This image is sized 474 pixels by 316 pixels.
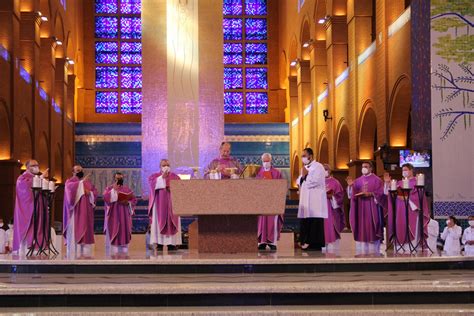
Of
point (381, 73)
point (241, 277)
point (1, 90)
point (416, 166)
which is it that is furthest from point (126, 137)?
point (241, 277)

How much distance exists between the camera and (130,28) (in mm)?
42375

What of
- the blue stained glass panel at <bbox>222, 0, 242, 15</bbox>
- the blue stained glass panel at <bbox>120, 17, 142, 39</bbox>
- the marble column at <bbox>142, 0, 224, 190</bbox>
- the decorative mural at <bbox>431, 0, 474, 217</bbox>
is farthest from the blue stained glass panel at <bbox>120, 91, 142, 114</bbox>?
the decorative mural at <bbox>431, 0, 474, 217</bbox>

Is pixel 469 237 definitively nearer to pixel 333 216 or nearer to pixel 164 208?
pixel 333 216

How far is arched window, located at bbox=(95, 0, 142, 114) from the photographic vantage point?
41.6m

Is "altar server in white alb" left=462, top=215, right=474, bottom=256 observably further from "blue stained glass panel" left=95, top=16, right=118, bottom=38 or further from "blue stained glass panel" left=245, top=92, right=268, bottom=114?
"blue stained glass panel" left=95, top=16, right=118, bottom=38

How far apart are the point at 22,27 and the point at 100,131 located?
34.3 feet

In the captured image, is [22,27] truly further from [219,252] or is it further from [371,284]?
[371,284]

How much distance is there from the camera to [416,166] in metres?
18.3

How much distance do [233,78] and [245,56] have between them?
4.89ft

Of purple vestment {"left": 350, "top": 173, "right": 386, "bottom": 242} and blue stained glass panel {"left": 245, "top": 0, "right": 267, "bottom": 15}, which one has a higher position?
blue stained glass panel {"left": 245, "top": 0, "right": 267, "bottom": 15}

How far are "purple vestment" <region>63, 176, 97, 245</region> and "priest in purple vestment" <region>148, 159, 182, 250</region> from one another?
1.10 m

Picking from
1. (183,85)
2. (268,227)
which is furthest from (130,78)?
(268,227)

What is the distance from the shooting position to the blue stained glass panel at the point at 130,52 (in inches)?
1656

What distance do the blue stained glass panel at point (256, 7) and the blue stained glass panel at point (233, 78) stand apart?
10.6 ft
